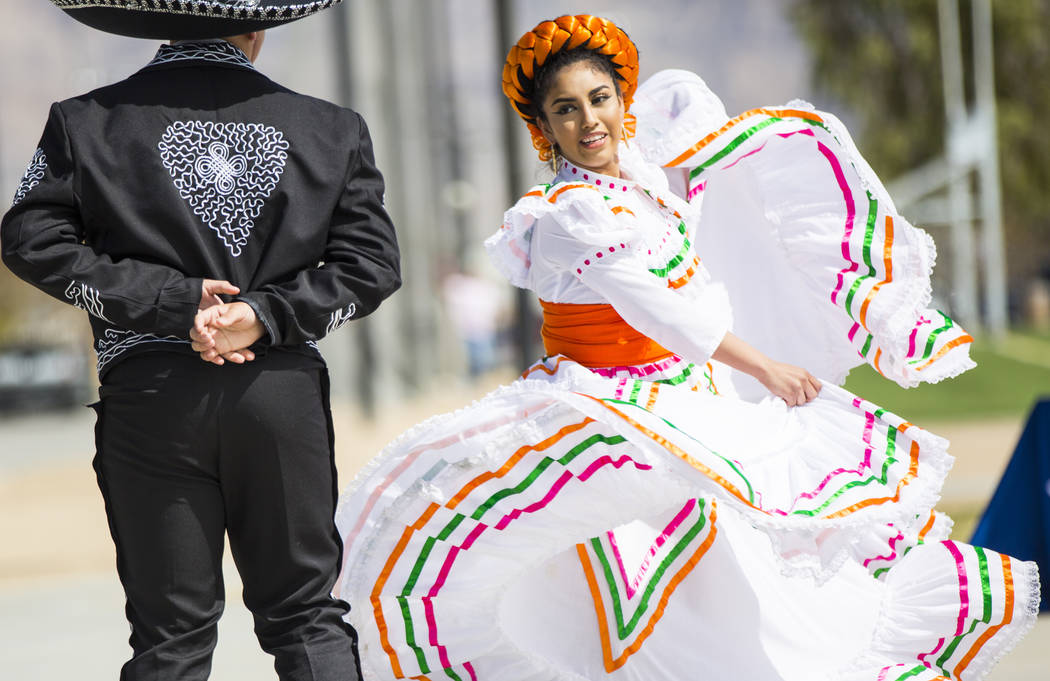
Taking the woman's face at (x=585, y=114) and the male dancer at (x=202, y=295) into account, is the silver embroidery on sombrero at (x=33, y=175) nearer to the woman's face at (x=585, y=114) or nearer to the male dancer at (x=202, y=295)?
the male dancer at (x=202, y=295)

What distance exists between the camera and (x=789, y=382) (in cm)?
328

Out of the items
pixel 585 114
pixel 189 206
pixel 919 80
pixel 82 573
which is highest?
pixel 919 80

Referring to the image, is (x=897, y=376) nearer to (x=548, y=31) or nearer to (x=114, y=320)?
(x=548, y=31)

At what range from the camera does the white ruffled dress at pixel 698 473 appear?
305 cm

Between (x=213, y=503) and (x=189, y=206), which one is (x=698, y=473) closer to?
(x=213, y=503)

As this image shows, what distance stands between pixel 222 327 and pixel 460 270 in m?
22.9

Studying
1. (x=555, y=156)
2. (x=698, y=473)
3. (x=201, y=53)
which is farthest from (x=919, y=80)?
(x=201, y=53)

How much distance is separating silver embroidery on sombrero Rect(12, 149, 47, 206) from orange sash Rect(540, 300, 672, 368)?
119 cm

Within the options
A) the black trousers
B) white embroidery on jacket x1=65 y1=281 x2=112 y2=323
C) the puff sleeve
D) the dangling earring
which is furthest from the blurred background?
white embroidery on jacket x1=65 y1=281 x2=112 y2=323

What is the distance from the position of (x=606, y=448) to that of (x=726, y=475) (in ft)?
0.89

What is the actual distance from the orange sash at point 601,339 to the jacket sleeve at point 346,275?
49 centimetres

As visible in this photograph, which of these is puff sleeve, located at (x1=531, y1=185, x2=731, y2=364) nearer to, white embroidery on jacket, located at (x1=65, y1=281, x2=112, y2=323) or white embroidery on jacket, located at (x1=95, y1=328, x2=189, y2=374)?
white embroidery on jacket, located at (x1=95, y1=328, x2=189, y2=374)

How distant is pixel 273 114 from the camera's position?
2791mm

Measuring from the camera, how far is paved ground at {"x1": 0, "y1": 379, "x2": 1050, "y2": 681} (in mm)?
4520
